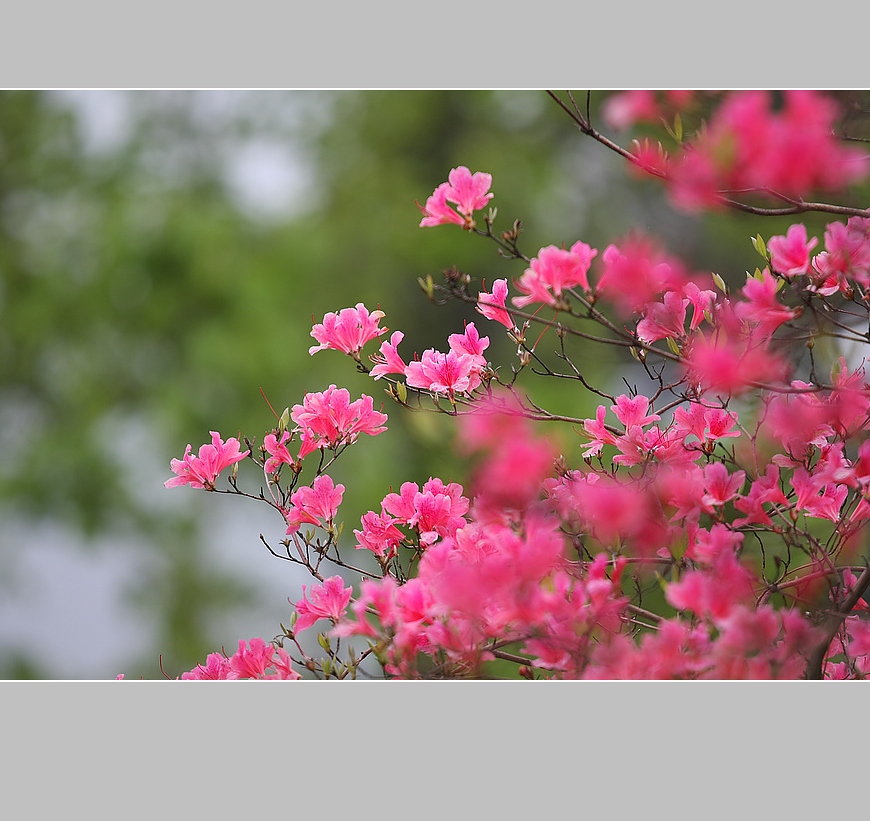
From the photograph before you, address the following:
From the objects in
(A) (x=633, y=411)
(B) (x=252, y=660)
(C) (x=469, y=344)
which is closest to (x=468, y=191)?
(C) (x=469, y=344)

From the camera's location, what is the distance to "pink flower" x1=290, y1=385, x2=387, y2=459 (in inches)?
36.3

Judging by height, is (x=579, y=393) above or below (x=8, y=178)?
below

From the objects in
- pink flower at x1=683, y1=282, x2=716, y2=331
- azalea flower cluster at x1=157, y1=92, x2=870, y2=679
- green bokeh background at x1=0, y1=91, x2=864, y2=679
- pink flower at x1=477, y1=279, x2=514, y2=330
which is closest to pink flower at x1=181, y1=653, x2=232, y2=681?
azalea flower cluster at x1=157, y1=92, x2=870, y2=679

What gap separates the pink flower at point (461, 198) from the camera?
0.82 meters

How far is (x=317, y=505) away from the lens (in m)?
0.93

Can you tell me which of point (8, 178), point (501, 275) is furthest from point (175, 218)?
point (501, 275)

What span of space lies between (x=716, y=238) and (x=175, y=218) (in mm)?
1866

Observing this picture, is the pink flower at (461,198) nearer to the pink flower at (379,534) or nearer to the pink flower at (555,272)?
the pink flower at (555,272)

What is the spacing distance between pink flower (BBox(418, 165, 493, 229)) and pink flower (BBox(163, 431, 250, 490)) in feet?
0.99

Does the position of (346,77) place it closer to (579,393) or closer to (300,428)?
(300,428)

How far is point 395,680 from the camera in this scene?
0.82 m

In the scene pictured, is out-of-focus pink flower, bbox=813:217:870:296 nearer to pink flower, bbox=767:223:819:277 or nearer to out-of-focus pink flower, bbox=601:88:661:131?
pink flower, bbox=767:223:819:277

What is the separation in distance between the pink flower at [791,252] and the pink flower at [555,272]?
155mm

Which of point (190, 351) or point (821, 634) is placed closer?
point (821, 634)
